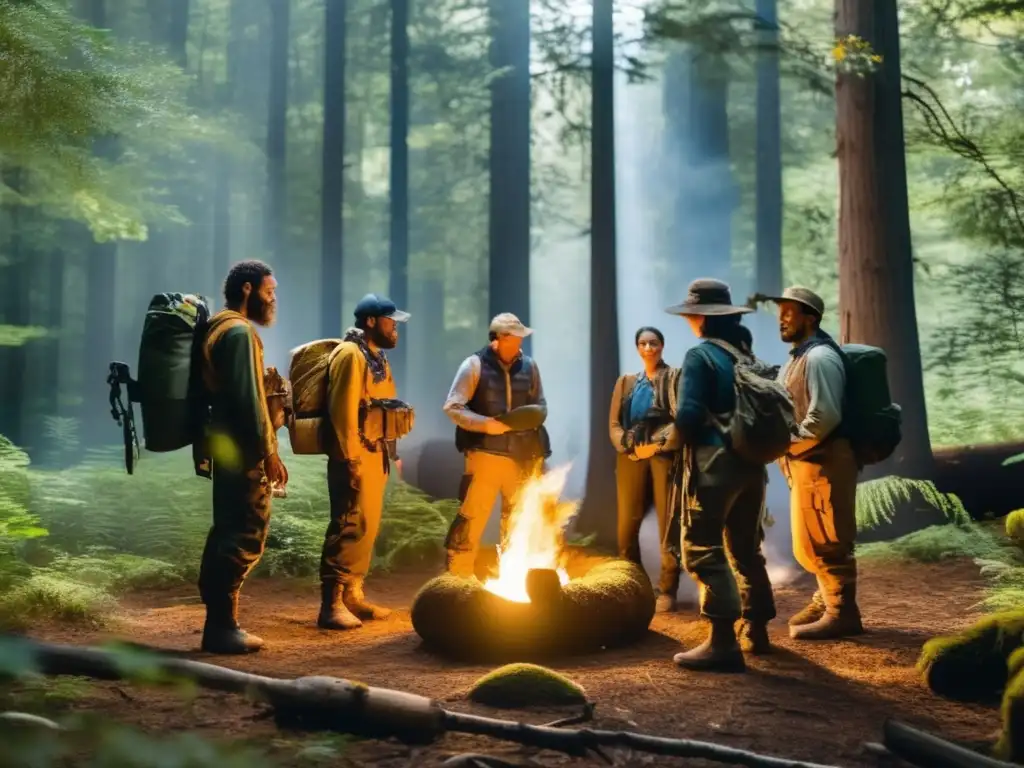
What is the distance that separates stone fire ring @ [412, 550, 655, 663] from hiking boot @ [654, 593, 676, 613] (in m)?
1.55

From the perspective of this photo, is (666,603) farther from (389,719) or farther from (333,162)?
(333,162)

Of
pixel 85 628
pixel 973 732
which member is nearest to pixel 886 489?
pixel 973 732

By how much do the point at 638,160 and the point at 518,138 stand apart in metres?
13.3

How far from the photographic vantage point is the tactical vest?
8.34m

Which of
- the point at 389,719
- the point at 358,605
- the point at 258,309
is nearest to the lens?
the point at 389,719

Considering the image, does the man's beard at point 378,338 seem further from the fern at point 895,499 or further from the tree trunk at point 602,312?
the fern at point 895,499

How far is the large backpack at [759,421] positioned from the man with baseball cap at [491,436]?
292cm

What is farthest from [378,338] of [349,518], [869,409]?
[869,409]

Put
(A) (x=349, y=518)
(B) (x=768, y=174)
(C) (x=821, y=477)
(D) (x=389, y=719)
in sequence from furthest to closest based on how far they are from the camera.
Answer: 1. (B) (x=768, y=174)
2. (A) (x=349, y=518)
3. (C) (x=821, y=477)
4. (D) (x=389, y=719)

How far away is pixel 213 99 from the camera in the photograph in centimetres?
2664

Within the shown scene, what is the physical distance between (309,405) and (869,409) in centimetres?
472

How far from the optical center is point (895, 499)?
10.3m

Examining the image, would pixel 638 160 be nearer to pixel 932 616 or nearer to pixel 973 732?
pixel 932 616

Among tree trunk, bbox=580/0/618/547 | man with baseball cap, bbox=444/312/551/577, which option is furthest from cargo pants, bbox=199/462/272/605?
tree trunk, bbox=580/0/618/547
